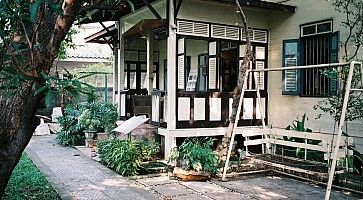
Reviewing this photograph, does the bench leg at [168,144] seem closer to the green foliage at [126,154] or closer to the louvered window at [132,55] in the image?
the green foliage at [126,154]

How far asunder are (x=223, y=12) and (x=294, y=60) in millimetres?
2275

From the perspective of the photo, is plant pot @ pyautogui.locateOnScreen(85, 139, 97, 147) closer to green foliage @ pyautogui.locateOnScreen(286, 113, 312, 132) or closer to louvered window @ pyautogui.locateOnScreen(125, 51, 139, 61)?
louvered window @ pyautogui.locateOnScreen(125, 51, 139, 61)

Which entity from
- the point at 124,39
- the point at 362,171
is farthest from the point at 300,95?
the point at 124,39

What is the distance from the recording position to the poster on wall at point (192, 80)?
1306 centimetres

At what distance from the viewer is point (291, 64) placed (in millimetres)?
10258

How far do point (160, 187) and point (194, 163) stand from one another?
89 centimetres

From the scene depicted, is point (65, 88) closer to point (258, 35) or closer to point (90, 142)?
point (258, 35)

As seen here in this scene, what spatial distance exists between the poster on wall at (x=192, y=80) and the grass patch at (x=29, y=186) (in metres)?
6.29

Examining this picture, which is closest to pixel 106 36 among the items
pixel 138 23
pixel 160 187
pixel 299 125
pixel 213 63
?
pixel 138 23

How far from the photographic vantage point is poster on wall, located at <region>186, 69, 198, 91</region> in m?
13.1

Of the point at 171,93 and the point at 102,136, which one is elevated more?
the point at 171,93

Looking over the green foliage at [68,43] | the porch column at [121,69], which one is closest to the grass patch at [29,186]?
the green foliage at [68,43]

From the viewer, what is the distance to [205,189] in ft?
22.2

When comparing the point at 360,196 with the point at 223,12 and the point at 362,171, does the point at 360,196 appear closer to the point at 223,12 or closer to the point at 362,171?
the point at 362,171
